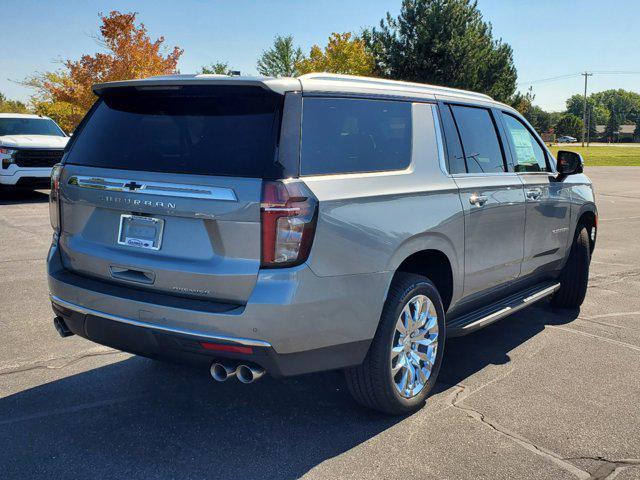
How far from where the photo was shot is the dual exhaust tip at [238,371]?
122 inches

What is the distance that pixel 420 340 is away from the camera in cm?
383

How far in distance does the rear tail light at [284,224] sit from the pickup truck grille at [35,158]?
497 inches

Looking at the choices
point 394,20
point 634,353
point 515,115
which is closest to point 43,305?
point 515,115

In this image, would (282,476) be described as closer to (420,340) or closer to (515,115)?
(420,340)

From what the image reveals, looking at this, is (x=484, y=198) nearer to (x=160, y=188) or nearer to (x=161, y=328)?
(x=160, y=188)

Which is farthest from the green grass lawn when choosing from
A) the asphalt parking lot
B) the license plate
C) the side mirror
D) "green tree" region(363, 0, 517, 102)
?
the license plate

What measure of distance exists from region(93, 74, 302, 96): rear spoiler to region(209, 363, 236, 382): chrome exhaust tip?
1.35 metres

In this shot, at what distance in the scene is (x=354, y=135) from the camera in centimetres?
349

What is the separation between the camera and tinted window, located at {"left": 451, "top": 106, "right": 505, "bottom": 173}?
4.42 meters

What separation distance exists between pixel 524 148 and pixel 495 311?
1.54 metres

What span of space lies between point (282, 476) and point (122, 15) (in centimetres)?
3031

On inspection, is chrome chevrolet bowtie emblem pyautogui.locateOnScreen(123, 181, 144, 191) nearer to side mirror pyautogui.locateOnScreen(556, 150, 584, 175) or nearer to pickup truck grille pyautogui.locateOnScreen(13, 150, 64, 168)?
side mirror pyautogui.locateOnScreen(556, 150, 584, 175)

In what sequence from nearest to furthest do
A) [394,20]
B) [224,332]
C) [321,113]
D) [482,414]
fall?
[224,332] → [321,113] → [482,414] → [394,20]

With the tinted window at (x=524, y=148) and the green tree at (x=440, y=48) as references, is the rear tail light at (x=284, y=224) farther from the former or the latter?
the green tree at (x=440, y=48)
